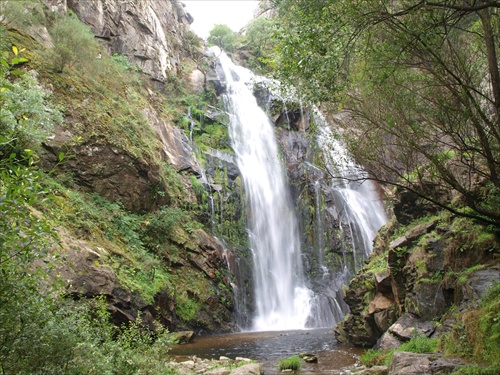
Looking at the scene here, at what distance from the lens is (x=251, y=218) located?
2306cm

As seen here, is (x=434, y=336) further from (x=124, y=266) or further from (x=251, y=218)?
(x=251, y=218)

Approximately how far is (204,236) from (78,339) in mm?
14343

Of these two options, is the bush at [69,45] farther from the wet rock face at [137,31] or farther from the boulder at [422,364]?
the boulder at [422,364]

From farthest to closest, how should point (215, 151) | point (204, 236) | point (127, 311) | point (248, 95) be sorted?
point (248, 95), point (215, 151), point (204, 236), point (127, 311)

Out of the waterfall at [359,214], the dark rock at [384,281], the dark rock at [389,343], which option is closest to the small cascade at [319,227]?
the waterfall at [359,214]

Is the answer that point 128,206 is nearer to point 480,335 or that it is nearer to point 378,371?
point 378,371

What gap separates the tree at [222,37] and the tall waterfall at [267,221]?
37.6 feet

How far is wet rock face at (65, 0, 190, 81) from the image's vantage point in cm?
2373

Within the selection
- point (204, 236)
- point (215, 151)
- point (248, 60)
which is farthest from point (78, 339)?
point (248, 60)

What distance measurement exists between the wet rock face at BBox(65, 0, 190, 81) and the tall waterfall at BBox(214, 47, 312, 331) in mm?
5520

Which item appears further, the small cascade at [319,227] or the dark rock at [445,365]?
the small cascade at [319,227]

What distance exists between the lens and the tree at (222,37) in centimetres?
4181

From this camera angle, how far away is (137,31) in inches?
1065

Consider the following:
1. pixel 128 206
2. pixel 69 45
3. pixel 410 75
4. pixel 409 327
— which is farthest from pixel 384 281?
pixel 69 45
